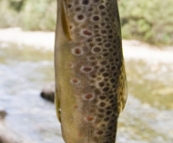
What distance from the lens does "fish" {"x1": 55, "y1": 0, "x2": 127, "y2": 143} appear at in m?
0.82

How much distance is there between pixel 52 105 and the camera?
468 cm

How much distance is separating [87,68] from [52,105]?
3874 millimetres

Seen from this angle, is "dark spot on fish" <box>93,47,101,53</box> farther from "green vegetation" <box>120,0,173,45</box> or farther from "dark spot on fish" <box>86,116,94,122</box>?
"green vegetation" <box>120,0,173,45</box>

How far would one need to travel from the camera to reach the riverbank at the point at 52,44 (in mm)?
7289

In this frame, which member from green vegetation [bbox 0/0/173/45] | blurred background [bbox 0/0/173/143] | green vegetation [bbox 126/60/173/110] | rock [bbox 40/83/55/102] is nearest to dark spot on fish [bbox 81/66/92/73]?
blurred background [bbox 0/0/173/143]

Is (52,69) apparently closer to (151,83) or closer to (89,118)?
(151,83)

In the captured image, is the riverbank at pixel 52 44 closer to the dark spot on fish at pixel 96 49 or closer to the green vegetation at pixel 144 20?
the green vegetation at pixel 144 20

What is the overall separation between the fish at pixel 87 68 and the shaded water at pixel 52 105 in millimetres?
2631

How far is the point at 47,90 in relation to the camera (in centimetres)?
489

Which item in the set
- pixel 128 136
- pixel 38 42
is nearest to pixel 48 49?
pixel 38 42

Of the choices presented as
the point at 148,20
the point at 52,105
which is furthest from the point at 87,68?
the point at 148,20

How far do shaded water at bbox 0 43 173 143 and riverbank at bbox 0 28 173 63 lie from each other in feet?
1.26

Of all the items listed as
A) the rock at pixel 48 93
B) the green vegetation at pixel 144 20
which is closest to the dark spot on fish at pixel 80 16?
the rock at pixel 48 93

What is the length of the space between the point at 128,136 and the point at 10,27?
22.1 feet
